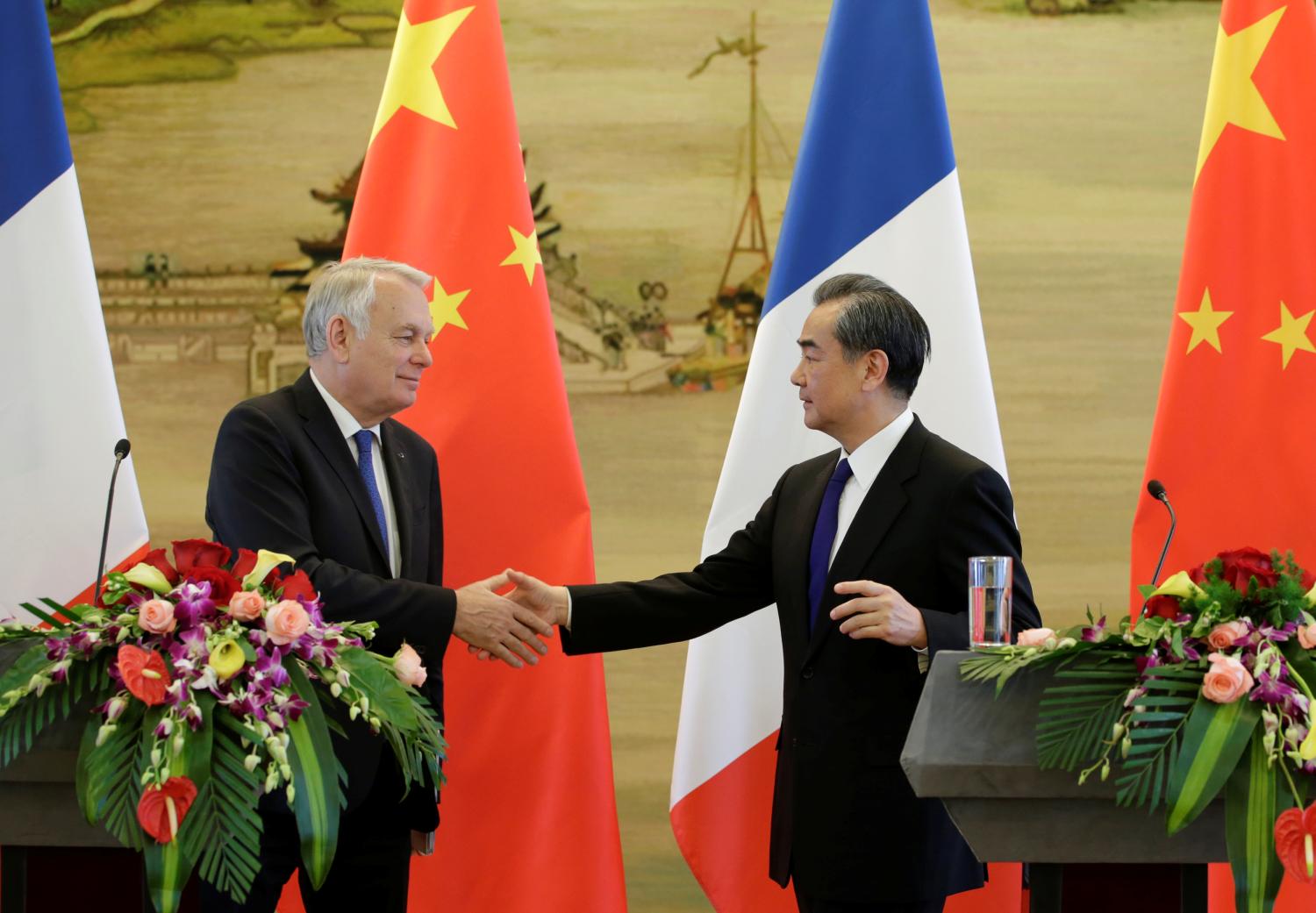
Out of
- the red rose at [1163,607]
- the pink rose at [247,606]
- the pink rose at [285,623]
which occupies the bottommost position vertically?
the red rose at [1163,607]

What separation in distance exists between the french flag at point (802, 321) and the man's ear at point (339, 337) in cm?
99

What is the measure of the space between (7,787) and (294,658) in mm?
470

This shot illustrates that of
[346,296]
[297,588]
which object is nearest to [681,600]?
[346,296]

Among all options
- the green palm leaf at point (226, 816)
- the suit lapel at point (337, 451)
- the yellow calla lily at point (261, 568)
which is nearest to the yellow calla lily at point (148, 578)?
the yellow calla lily at point (261, 568)

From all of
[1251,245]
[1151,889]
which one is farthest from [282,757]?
[1251,245]

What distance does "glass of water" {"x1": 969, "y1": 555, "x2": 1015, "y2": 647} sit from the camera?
78.3 inches

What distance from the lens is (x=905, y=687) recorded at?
248cm

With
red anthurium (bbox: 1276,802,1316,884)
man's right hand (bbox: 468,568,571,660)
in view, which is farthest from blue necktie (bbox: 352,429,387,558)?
red anthurium (bbox: 1276,802,1316,884)

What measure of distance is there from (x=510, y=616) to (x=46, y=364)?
1303 millimetres

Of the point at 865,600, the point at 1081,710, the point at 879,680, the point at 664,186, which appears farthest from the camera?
the point at 664,186

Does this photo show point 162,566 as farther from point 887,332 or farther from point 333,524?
point 887,332

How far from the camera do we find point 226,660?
1812mm

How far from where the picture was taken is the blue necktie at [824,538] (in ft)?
8.60

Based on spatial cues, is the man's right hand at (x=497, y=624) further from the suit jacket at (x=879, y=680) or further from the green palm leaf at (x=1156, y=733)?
the green palm leaf at (x=1156, y=733)
